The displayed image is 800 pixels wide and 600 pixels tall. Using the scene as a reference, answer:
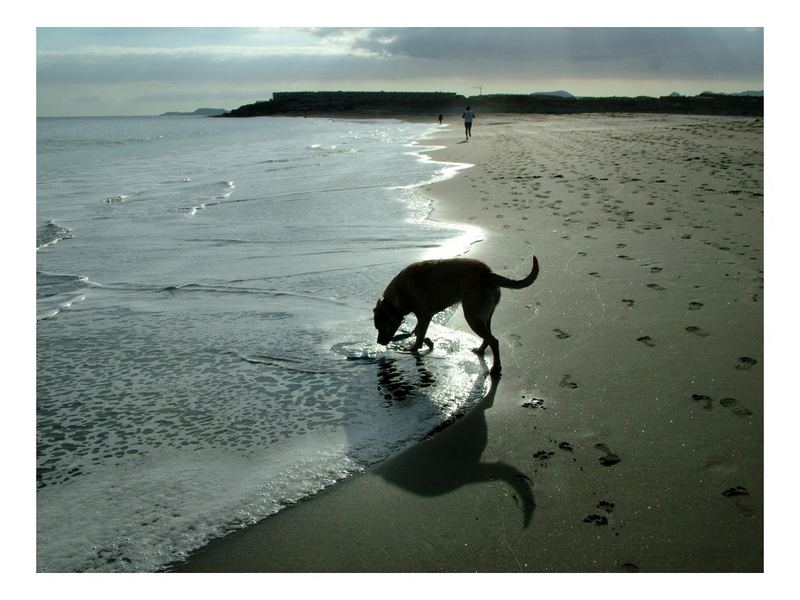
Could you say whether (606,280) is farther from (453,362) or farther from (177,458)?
(177,458)

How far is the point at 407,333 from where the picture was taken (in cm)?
553

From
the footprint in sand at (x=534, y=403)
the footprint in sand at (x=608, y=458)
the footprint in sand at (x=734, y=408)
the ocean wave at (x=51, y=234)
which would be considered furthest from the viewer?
the ocean wave at (x=51, y=234)

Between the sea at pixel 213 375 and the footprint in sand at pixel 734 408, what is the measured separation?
162 centimetres

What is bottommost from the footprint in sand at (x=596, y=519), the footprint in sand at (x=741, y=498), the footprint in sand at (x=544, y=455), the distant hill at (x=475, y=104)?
the footprint in sand at (x=596, y=519)

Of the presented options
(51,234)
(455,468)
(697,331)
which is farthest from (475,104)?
(455,468)

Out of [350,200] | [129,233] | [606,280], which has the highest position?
[350,200]

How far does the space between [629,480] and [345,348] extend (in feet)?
8.79

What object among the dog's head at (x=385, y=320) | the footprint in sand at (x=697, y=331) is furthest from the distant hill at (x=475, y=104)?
the dog's head at (x=385, y=320)

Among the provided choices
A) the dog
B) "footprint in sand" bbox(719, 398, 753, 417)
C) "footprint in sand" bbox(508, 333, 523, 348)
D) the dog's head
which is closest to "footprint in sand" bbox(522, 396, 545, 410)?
the dog

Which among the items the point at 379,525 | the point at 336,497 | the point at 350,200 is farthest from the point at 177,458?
the point at 350,200

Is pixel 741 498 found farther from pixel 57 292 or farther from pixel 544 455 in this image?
pixel 57 292

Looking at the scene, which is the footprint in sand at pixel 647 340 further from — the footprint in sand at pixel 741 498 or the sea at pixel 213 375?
the footprint in sand at pixel 741 498

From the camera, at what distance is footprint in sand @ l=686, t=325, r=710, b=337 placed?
15.9 ft

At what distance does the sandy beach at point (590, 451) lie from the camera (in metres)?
2.74
